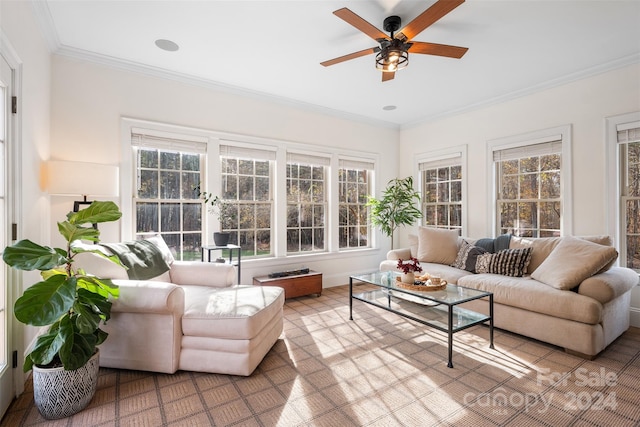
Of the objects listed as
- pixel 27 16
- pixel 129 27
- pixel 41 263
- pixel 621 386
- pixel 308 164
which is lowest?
pixel 621 386

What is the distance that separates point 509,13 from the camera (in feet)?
8.20

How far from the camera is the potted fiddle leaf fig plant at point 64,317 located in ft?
5.21

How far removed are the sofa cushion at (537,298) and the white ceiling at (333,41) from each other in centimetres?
221

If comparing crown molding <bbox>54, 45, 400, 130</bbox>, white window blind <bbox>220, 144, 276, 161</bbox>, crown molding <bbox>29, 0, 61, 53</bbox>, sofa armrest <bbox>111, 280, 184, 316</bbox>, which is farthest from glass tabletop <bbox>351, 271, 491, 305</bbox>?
crown molding <bbox>29, 0, 61, 53</bbox>

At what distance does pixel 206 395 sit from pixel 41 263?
1.20 metres

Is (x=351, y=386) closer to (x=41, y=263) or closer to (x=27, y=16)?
(x=41, y=263)

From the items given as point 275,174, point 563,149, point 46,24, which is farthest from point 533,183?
point 46,24

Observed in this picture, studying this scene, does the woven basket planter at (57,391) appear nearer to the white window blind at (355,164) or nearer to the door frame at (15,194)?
the door frame at (15,194)

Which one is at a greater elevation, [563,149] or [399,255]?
[563,149]

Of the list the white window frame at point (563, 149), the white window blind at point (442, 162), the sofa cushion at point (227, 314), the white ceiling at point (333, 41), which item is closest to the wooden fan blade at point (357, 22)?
the white ceiling at point (333, 41)

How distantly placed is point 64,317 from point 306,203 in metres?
3.31

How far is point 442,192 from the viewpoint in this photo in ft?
16.9

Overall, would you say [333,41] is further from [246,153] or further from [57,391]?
[57,391]

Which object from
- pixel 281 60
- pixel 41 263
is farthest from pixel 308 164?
pixel 41 263
